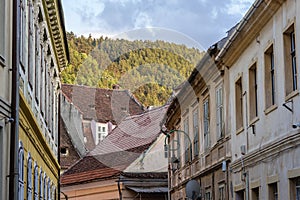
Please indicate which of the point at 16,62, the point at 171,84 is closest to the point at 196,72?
the point at 16,62

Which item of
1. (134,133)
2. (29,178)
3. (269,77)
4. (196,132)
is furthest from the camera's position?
(134,133)

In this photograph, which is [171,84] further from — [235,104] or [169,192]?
[235,104]

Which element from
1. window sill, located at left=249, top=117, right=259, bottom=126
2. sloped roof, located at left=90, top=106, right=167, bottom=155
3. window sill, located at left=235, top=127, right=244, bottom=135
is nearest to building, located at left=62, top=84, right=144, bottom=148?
sloped roof, located at left=90, top=106, right=167, bottom=155

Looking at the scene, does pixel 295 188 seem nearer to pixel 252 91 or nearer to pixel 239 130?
pixel 252 91

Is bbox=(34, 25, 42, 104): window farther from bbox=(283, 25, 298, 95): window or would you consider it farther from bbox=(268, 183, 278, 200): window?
bbox=(283, 25, 298, 95): window

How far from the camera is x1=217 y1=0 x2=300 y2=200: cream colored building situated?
14945mm

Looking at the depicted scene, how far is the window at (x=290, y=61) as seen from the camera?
49.3 ft

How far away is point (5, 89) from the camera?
44.5 ft

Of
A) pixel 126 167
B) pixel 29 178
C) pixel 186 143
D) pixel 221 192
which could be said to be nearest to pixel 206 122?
pixel 221 192

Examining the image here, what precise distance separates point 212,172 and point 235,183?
10.7 feet

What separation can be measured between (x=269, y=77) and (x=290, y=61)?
200cm

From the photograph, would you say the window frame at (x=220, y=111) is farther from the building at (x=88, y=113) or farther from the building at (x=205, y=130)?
the building at (x=88, y=113)

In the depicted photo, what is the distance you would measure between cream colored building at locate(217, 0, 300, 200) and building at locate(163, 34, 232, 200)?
0.90 meters

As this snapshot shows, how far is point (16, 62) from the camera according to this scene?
1409cm
